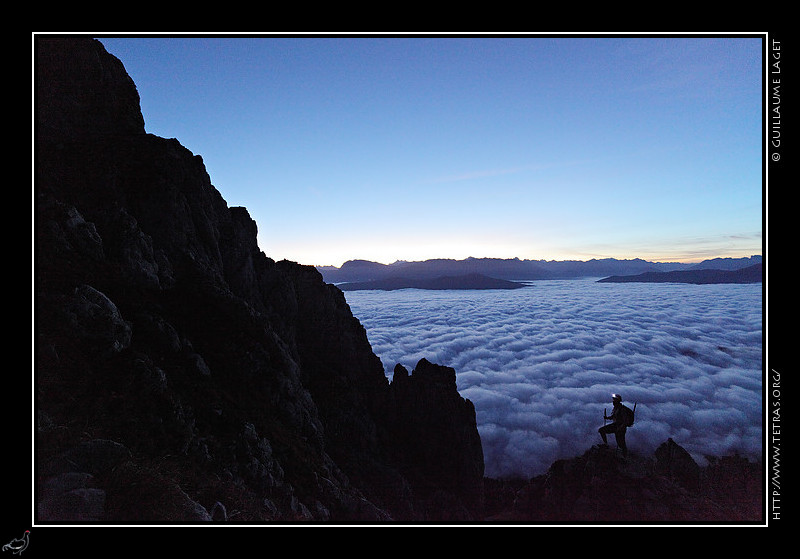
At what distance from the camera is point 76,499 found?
16.9 feet

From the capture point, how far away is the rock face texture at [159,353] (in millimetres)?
5902

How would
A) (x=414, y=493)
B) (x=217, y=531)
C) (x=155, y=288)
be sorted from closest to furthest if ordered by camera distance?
(x=217, y=531) → (x=155, y=288) → (x=414, y=493)

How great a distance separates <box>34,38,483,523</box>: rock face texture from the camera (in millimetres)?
5902

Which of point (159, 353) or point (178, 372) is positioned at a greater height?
point (159, 353)

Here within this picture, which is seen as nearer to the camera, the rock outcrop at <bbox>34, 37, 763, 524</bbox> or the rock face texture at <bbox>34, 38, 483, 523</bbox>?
the rock face texture at <bbox>34, 38, 483, 523</bbox>

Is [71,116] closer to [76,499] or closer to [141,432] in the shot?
[141,432]

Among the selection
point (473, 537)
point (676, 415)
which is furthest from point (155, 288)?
point (676, 415)

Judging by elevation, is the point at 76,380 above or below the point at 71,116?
below

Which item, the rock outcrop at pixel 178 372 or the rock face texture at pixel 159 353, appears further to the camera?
the rock outcrop at pixel 178 372

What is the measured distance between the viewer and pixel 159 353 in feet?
28.1

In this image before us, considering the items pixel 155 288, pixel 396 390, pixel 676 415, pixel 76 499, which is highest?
pixel 155 288

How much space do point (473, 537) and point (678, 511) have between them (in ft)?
30.0

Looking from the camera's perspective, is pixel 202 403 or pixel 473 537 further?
pixel 202 403

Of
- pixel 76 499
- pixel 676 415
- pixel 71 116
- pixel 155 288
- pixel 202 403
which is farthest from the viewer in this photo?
pixel 676 415
